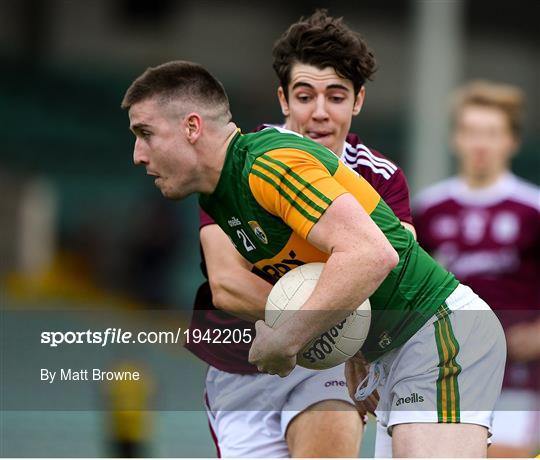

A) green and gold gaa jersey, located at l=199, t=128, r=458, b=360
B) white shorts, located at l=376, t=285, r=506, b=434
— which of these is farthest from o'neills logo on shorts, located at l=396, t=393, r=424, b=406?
green and gold gaa jersey, located at l=199, t=128, r=458, b=360

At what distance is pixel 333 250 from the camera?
13.3 ft

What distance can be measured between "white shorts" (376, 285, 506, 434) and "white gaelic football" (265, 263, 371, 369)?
19cm

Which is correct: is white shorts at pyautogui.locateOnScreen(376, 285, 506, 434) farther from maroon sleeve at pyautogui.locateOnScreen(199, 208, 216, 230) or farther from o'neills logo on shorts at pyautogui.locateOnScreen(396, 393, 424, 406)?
maroon sleeve at pyautogui.locateOnScreen(199, 208, 216, 230)

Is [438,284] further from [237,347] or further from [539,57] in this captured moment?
[539,57]

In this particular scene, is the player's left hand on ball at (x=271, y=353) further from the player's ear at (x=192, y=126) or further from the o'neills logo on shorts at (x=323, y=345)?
the player's ear at (x=192, y=126)

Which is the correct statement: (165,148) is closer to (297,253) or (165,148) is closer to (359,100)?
(297,253)

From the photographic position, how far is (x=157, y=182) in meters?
4.38

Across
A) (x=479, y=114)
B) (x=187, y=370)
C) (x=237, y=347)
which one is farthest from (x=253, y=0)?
(x=237, y=347)

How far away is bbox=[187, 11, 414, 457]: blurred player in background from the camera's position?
4.86 meters

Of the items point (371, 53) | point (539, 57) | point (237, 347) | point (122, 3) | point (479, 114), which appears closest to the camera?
point (371, 53)

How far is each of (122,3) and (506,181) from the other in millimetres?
13493

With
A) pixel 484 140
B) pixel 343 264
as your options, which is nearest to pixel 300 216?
pixel 343 264

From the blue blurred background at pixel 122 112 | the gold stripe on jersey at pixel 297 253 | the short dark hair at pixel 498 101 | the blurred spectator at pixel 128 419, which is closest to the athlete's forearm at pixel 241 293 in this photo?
the gold stripe on jersey at pixel 297 253

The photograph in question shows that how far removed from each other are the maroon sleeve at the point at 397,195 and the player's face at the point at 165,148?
909 mm
